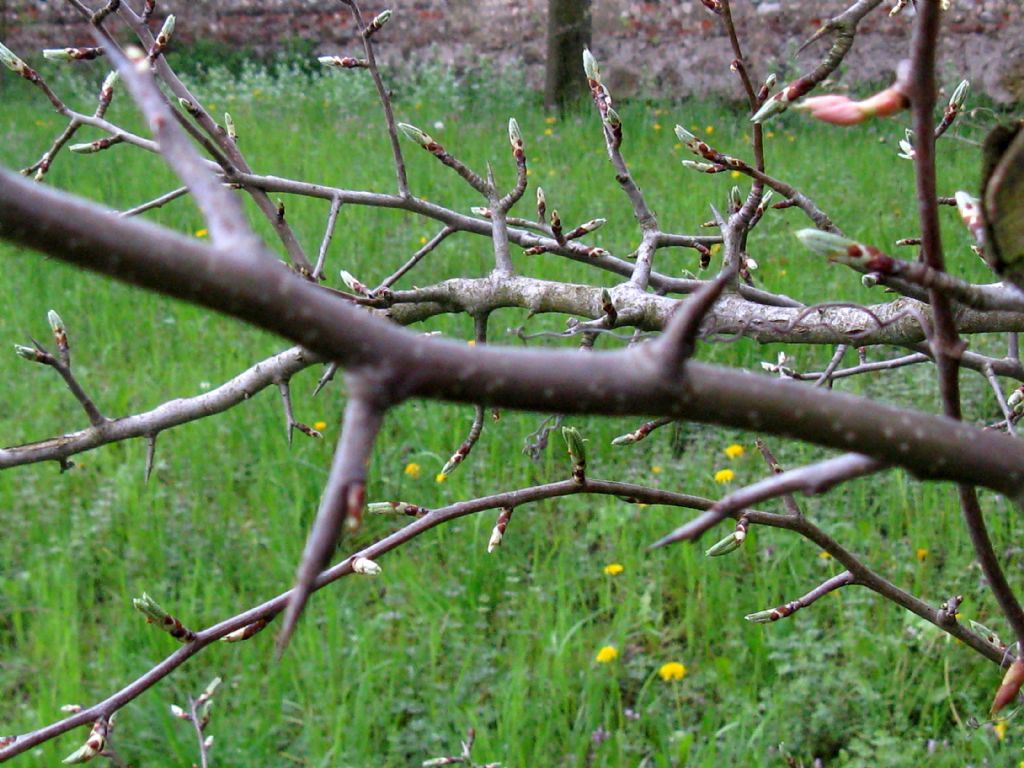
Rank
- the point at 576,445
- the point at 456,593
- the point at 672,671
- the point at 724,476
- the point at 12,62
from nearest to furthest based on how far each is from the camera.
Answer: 1. the point at 576,445
2. the point at 12,62
3. the point at 672,671
4. the point at 456,593
5. the point at 724,476

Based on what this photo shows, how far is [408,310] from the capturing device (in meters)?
1.29

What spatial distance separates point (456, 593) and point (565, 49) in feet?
19.4

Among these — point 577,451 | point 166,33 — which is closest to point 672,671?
point 577,451

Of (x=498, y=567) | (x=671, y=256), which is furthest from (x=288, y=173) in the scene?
(x=498, y=567)

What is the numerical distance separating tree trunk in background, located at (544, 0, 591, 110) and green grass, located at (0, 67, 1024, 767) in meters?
4.17

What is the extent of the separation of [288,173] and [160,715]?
3.42 meters

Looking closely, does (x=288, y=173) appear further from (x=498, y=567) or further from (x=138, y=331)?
(x=498, y=567)

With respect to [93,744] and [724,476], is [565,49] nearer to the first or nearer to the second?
[724,476]

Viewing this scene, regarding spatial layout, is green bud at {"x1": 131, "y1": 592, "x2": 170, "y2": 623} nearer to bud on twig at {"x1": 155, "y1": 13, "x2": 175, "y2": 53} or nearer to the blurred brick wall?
bud on twig at {"x1": 155, "y1": 13, "x2": 175, "y2": 53}

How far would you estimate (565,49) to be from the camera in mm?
7484

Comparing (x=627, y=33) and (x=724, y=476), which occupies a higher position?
(x=627, y=33)

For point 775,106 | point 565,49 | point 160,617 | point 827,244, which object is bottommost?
point 160,617

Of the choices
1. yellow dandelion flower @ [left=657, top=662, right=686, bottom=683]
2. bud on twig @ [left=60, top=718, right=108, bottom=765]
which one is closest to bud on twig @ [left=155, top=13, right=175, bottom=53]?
bud on twig @ [left=60, top=718, right=108, bottom=765]

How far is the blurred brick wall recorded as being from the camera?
750 centimetres
